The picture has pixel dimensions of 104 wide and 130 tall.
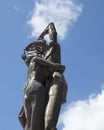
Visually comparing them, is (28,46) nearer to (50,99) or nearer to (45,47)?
(45,47)

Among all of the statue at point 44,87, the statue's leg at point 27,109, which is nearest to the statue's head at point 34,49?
the statue at point 44,87

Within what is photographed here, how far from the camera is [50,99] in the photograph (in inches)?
541

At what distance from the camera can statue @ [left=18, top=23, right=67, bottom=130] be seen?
13.5m

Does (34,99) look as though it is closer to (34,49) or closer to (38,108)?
(38,108)

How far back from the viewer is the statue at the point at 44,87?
13.5 meters

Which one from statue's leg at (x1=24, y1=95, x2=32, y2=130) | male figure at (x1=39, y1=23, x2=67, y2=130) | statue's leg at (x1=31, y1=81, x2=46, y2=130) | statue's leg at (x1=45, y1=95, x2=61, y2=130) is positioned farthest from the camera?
statue's leg at (x1=24, y1=95, x2=32, y2=130)

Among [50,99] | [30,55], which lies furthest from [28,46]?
[50,99]

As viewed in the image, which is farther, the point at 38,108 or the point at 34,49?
the point at 34,49

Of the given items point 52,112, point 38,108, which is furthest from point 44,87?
point 52,112

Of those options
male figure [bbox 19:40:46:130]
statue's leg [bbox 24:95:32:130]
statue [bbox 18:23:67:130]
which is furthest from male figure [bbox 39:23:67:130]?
statue's leg [bbox 24:95:32:130]

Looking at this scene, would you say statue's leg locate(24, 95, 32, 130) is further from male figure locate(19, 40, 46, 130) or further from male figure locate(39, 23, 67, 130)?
male figure locate(39, 23, 67, 130)

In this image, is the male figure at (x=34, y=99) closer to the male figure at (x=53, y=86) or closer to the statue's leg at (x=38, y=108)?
the statue's leg at (x=38, y=108)

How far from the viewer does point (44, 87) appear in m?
14.2

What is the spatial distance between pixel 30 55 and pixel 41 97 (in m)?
1.80
